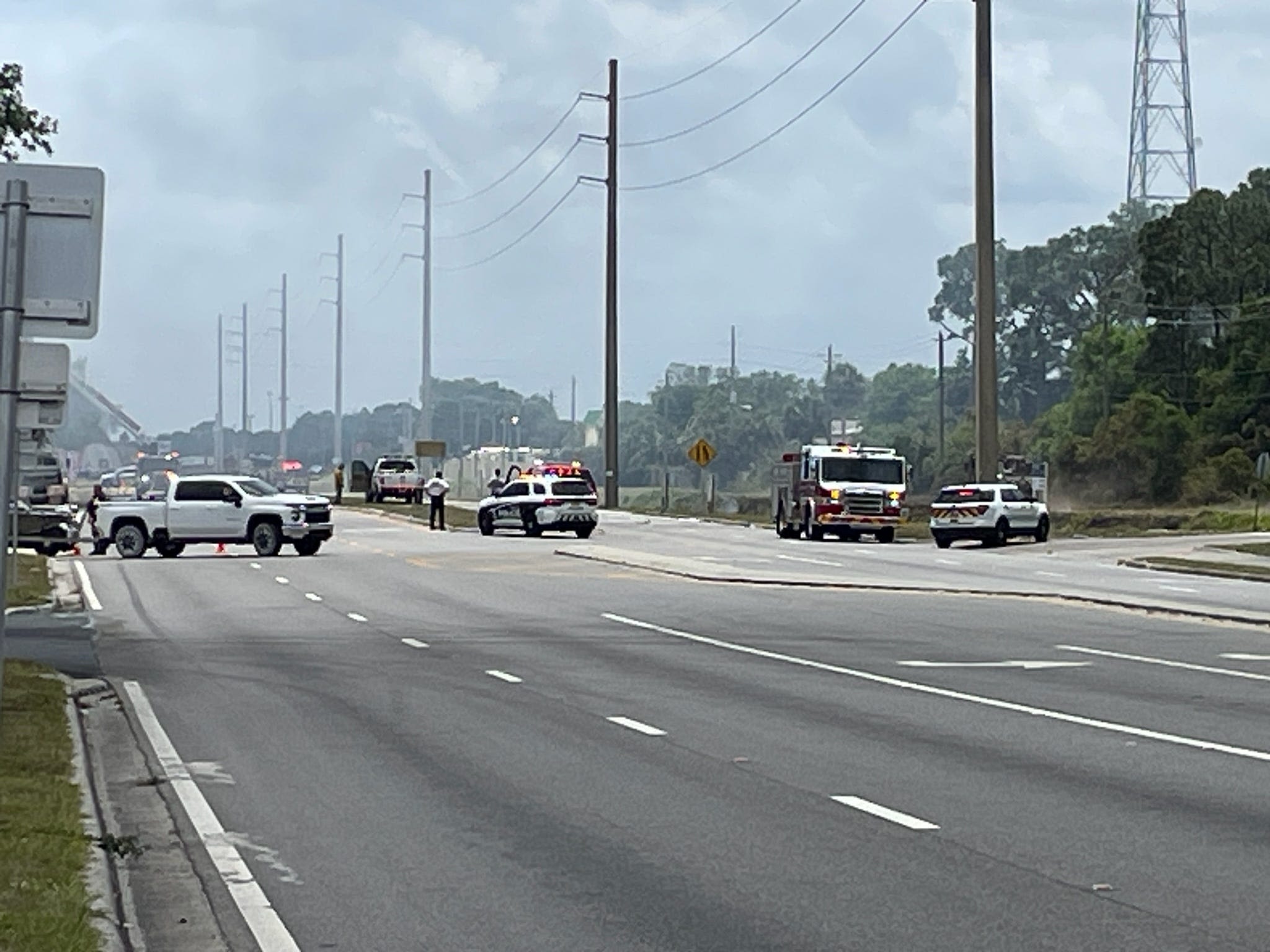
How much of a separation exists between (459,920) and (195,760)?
600 cm

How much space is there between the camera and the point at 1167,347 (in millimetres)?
99625

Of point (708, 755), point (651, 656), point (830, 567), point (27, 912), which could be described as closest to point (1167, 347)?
point (830, 567)

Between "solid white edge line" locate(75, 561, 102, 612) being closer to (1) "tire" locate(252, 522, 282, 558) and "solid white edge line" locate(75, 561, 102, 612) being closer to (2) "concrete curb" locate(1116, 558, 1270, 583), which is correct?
(1) "tire" locate(252, 522, 282, 558)

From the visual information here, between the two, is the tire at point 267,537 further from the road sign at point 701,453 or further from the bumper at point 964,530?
the road sign at point 701,453

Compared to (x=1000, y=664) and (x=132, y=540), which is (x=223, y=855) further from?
(x=132, y=540)

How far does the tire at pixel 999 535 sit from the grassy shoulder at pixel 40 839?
3986cm

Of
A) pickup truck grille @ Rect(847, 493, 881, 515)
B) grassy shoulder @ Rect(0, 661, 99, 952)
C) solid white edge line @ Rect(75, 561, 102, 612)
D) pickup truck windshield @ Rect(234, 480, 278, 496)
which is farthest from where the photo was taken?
pickup truck grille @ Rect(847, 493, 881, 515)

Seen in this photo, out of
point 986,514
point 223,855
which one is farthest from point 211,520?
point 223,855

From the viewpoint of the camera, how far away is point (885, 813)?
12047 millimetres

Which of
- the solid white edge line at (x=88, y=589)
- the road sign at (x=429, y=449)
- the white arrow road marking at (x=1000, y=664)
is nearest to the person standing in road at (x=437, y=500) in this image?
the solid white edge line at (x=88, y=589)

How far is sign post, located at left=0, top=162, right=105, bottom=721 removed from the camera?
11.1 meters

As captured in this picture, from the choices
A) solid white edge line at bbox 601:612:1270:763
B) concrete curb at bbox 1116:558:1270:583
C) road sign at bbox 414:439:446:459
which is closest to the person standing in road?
concrete curb at bbox 1116:558:1270:583

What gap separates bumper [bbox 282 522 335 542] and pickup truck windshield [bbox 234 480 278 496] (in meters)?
1.07

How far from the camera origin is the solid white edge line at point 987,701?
14922mm
